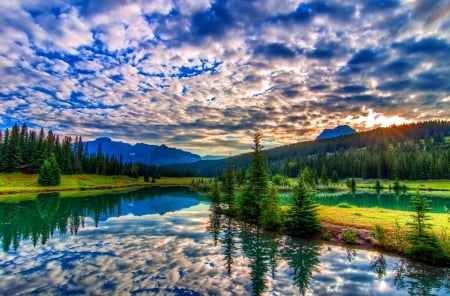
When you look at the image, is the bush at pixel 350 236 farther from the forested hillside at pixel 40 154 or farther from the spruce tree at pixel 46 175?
the forested hillside at pixel 40 154

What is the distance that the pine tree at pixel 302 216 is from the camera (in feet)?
106

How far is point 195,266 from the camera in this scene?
22.2m

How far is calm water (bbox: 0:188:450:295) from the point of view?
17.7m

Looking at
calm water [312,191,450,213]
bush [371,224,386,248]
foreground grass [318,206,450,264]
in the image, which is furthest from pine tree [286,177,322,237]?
calm water [312,191,450,213]

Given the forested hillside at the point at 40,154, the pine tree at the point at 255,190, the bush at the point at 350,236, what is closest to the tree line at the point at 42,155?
the forested hillside at the point at 40,154

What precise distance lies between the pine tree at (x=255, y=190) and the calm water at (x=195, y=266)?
8028 mm

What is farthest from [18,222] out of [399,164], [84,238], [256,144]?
[399,164]

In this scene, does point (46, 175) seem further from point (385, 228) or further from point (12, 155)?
point (385, 228)

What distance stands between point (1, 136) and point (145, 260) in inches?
6066

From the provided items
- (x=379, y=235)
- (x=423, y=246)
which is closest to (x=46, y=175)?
(x=379, y=235)

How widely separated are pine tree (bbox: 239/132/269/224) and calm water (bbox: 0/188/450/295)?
8028 mm

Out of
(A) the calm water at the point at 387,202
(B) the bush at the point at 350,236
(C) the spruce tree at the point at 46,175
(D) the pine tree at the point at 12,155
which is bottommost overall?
(A) the calm water at the point at 387,202

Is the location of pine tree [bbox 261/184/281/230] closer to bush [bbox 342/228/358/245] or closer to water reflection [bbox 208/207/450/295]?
water reflection [bbox 208/207/450/295]

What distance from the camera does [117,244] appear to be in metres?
29.5
